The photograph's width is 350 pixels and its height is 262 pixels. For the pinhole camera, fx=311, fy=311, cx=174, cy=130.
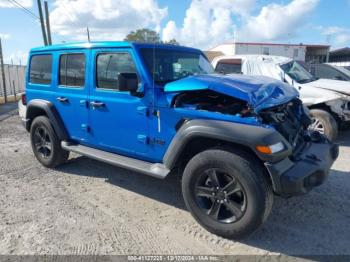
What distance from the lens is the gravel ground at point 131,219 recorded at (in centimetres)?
308

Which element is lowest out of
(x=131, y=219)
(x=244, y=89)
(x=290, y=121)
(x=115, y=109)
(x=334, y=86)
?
(x=131, y=219)

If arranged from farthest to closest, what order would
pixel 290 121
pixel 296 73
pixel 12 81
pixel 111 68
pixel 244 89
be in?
pixel 12 81
pixel 296 73
pixel 111 68
pixel 290 121
pixel 244 89

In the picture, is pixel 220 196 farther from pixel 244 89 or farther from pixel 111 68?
pixel 111 68

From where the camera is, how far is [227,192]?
313cm

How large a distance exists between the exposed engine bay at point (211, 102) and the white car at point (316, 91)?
3.37m

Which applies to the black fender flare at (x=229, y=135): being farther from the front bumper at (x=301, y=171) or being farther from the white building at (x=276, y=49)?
the white building at (x=276, y=49)

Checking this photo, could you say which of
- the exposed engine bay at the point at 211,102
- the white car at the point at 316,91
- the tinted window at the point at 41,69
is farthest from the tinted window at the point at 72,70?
the white car at the point at 316,91

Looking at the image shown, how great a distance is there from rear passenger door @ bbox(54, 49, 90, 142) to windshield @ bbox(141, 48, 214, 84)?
3.45ft

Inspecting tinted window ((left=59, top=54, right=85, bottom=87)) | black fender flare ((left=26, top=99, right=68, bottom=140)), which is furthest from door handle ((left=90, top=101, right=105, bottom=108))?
black fender flare ((left=26, top=99, right=68, bottom=140))

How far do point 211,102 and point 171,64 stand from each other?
2.87ft

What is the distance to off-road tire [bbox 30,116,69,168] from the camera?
501cm

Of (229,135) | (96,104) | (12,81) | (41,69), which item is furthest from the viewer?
(12,81)

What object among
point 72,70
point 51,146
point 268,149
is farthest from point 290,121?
point 51,146

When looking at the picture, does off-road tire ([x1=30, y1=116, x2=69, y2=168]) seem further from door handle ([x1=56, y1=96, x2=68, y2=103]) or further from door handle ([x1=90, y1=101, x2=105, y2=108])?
door handle ([x1=90, y1=101, x2=105, y2=108])
